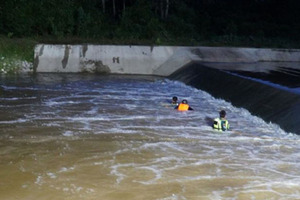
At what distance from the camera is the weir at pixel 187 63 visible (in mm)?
17016

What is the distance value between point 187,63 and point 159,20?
33.1 feet

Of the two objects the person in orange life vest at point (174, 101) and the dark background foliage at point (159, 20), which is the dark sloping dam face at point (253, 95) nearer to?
the person in orange life vest at point (174, 101)

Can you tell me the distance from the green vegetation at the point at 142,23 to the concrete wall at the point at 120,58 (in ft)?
3.60

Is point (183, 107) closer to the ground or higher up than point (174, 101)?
closer to the ground

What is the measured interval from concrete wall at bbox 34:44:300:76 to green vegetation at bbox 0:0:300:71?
110 centimetres

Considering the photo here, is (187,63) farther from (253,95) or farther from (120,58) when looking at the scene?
(253,95)

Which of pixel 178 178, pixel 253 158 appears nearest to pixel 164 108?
pixel 253 158

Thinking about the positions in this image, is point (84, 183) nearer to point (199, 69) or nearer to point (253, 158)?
point (253, 158)

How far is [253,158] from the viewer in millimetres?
8391

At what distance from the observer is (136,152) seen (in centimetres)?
855

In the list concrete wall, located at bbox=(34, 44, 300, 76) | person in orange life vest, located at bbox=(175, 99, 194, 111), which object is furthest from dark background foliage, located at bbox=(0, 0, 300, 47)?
person in orange life vest, located at bbox=(175, 99, 194, 111)

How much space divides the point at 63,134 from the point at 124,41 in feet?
48.1

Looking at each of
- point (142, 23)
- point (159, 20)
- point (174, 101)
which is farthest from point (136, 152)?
point (159, 20)

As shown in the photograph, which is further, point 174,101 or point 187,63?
point 187,63
